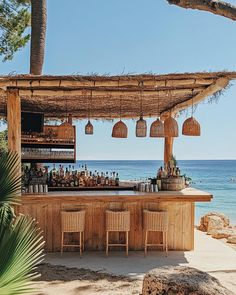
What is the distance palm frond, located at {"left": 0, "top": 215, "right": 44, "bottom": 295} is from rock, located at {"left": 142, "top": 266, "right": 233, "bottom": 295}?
1.48 meters

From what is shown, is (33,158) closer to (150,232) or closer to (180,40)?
(150,232)

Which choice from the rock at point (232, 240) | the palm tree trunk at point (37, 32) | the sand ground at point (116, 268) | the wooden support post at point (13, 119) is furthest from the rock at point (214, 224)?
the wooden support post at point (13, 119)

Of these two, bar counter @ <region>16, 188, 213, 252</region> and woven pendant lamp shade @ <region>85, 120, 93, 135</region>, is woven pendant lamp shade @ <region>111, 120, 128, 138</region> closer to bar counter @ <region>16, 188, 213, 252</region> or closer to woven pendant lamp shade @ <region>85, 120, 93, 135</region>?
bar counter @ <region>16, 188, 213, 252</region>

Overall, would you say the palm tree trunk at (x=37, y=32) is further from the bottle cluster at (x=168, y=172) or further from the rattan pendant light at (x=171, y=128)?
the rattan pendant light at (x=171, y=128)

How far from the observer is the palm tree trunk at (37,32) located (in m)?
10.2

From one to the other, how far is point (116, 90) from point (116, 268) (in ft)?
9.63

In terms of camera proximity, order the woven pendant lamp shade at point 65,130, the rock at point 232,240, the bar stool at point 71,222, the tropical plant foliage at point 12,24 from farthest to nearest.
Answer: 1. the tropical plant foliage at point 12,24
2. the rock at point 232,240
3. the woven pendant lamp shade at point 65,130
4. the bar stool at point 71,222

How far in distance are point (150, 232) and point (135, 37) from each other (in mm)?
28430

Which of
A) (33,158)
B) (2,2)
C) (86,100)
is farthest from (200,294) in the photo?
(2,2)

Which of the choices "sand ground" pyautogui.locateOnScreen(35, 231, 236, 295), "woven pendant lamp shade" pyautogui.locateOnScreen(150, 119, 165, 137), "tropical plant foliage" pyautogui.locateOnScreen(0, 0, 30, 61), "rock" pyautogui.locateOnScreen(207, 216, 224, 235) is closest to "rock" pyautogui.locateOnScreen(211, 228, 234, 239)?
"rock" pyautogui.locateOnScreen(207, 216, 224, 235)

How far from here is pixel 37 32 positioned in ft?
33.4

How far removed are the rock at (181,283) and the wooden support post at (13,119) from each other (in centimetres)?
377

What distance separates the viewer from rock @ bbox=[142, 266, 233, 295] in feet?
11.3

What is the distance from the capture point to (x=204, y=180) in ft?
154
